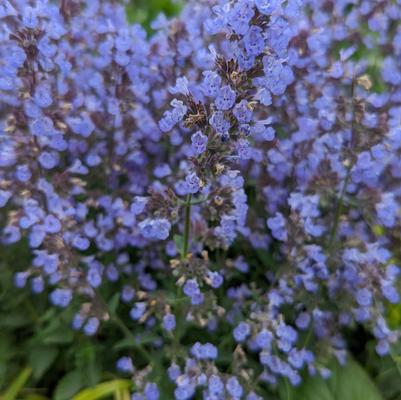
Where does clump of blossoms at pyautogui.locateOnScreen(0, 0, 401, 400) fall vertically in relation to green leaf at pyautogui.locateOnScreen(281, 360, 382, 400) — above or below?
above

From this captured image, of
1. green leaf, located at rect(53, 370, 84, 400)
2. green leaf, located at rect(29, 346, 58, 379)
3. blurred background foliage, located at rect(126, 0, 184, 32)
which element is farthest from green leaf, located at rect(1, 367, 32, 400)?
blurred background foliage, located at rect(126, 0, 184, 32)

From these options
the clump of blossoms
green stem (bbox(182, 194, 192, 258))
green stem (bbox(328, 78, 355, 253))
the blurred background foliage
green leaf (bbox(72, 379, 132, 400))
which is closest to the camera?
green stem (bbox(182, 194, 192, 258))

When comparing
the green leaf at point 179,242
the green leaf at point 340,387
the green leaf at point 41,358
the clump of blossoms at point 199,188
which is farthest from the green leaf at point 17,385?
the green leaf at point 340,387

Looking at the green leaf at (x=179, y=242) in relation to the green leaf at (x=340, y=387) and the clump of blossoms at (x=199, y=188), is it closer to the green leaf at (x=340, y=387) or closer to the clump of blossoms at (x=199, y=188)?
the clump of blossoms at (x=199, y=188)

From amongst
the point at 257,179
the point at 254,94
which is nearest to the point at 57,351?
the point at 257,179

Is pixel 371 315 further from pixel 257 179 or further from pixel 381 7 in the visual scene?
pixel 381 7

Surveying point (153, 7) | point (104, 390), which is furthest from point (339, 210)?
point (153, 7)

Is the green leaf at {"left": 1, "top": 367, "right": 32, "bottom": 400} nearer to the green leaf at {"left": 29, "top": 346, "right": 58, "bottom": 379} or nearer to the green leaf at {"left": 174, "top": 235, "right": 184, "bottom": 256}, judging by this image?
the green leaf at {"left": 29, "top": 346, "right": 58, "bottom": 379}

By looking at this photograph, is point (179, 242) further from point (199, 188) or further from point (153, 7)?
point (153, 7)
